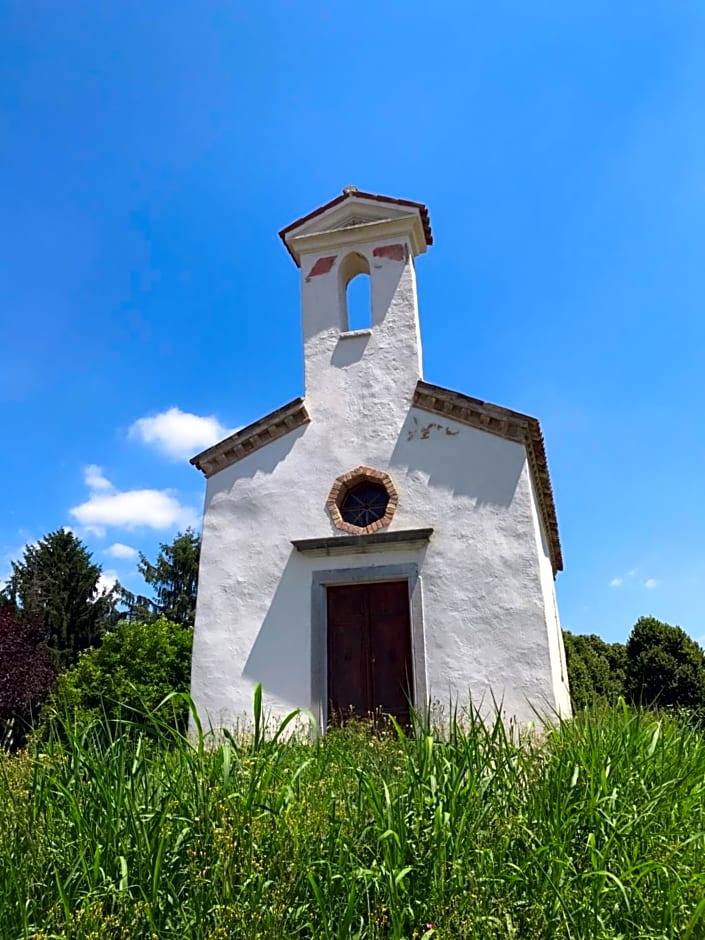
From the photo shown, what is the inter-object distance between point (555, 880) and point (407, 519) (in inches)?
272

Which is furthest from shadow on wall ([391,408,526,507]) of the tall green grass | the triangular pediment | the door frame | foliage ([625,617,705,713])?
foliage ([625,617,705,713])

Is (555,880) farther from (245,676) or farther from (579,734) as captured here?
(245,676)

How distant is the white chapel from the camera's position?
935 centimetres

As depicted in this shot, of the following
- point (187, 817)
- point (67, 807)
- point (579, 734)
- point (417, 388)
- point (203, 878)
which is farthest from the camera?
point (417, 388)

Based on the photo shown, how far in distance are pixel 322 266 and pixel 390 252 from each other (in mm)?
1129

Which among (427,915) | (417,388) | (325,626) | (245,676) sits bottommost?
(427,915)

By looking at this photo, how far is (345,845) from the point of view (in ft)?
11.0

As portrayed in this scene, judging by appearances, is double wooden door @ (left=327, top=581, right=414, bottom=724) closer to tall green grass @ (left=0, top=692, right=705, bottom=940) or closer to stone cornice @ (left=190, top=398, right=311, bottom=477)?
stone cornice @ (left=190, top=398, right=311, bottom=477)

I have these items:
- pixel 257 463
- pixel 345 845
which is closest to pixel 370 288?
pixel 257 463

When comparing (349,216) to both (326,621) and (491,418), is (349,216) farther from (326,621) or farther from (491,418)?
(326,621)

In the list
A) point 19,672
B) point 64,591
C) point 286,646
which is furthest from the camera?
point 64,591

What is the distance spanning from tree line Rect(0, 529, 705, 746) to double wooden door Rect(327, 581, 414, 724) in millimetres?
2806

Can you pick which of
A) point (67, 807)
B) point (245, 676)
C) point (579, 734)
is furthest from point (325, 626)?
point (67, 807)

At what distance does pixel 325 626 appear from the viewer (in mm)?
9773
